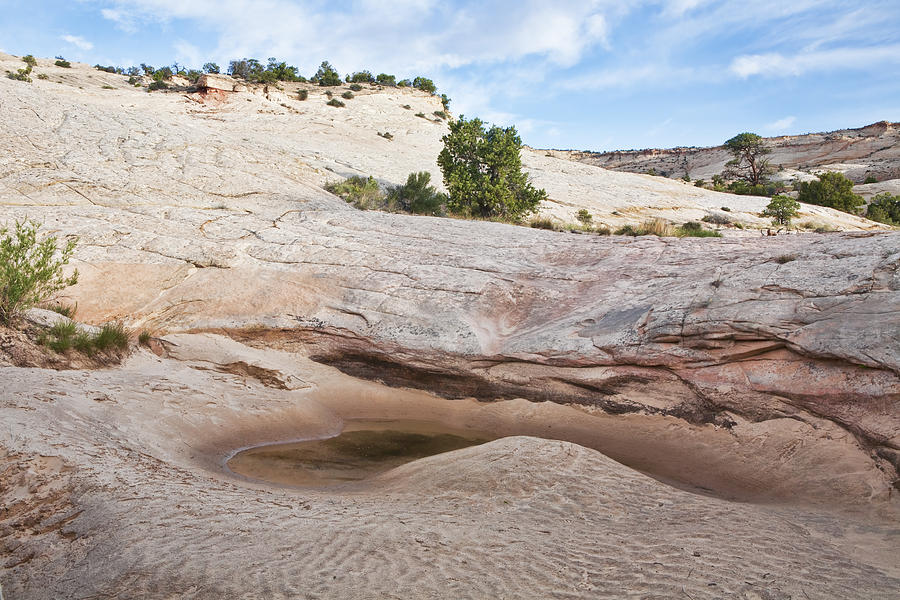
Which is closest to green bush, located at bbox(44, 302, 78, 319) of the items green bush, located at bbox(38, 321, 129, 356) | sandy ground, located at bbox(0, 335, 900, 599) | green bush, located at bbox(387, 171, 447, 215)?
green bush, located at bbox(38, 321, 129, 356)

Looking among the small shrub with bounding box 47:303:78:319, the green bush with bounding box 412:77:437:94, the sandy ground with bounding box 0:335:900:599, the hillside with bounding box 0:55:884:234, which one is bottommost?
the sandy ground with bounding box 0:335:900:599

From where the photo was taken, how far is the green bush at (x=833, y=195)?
105 feet

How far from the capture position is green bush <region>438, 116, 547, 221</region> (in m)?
19.9

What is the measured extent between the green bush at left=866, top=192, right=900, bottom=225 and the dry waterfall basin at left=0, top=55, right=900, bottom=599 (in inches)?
1057

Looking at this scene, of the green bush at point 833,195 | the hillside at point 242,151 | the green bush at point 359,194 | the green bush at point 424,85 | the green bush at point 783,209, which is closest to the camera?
the hillside at point 242,151

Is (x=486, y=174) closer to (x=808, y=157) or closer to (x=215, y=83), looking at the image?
(x=215, y=83)

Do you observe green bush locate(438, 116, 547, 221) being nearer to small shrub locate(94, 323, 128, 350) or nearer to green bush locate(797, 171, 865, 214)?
small shrub locate(94, 323, 128, 350)

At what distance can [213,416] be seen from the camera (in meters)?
8.12

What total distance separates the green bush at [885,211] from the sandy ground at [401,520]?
30410 millimetres

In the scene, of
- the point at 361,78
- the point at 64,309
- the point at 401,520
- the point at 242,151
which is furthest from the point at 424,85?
the point at 401,520

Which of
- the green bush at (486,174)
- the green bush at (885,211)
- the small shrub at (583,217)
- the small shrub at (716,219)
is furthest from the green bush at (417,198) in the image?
the green bush at (885,211)

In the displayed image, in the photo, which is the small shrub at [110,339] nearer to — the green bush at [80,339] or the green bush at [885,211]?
the green bush at [80,339]

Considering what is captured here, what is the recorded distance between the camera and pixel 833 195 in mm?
32312

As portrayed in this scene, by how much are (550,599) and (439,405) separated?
631cm
